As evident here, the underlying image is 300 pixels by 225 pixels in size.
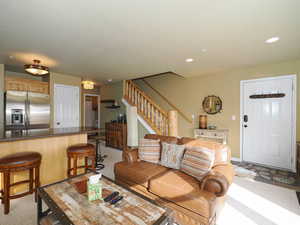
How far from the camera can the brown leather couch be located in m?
1.47

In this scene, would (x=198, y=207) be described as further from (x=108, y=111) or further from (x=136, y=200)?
(x=108, y=111)

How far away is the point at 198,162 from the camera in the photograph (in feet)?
6.07

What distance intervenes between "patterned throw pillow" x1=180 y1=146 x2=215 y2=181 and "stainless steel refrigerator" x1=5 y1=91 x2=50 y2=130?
4128 mm

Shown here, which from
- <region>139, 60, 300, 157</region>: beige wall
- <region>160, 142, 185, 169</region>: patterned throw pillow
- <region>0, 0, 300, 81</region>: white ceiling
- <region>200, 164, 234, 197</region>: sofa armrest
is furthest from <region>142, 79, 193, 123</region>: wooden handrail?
<region>200, 164, 234, 197</region>: sofa armrest

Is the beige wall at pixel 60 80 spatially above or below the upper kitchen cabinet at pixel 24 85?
above

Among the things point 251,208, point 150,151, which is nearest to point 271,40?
point 251,208

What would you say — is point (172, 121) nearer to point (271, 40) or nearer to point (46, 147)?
point (271, 40)

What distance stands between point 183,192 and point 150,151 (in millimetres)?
979

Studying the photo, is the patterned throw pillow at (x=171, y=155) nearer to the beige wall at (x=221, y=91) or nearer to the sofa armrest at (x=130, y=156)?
the sofa armrest at (x=130, y=156)

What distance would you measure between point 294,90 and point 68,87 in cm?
615

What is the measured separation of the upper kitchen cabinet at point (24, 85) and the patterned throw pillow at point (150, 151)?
366 cm

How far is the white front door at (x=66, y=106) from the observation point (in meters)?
4.41

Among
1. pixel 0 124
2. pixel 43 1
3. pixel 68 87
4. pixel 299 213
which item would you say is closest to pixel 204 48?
pixel 43 1

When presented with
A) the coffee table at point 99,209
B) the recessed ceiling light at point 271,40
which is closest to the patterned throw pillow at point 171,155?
the coffee table at point 99,209
